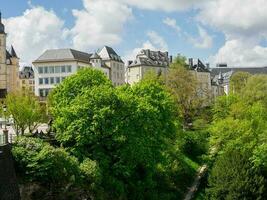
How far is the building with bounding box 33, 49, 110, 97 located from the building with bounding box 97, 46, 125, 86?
13308 millimetres

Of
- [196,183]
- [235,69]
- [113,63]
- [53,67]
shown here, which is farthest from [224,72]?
[196,183]

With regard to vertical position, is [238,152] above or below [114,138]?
below

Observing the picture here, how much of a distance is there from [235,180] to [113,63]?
71.1m

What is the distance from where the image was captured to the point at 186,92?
80562mm

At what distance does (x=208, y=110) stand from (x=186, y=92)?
4439mm

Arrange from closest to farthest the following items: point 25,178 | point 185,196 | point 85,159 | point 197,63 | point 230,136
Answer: point 25,178
point 85,159
point 185,196
point 230,136
point 197,63

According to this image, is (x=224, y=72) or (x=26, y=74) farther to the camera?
(x=224, y=72)

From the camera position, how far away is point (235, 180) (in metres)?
42.4

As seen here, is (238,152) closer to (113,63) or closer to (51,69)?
(51,69)

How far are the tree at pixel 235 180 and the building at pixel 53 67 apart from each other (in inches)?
2135

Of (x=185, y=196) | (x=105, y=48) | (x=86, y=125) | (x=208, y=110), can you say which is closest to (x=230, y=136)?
(x=185, y=196)

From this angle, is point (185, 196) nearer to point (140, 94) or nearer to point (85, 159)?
point (140, 94)

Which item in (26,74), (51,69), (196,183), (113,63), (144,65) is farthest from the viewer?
(26,74)

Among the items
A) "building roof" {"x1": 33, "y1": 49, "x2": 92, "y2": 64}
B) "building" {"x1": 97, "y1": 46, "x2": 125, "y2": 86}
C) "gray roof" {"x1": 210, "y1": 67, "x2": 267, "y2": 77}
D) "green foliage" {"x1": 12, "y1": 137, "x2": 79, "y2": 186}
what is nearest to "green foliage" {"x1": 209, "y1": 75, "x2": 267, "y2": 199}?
"green foliage" {"x1": 12, "y1": 137, "x2": 79, "y2": 186}
